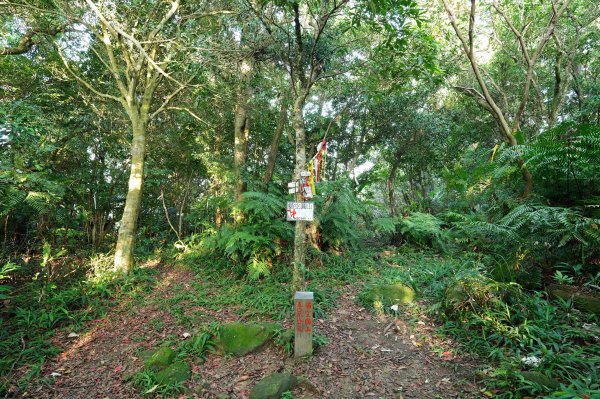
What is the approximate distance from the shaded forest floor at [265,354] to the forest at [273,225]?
0.03 metres

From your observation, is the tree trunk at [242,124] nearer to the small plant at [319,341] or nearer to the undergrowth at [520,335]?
the small plant at [319,341]

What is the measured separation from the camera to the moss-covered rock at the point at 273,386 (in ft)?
10.7

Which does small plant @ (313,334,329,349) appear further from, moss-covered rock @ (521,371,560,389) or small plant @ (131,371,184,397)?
moss-covered rock @ (521,371,560,389)

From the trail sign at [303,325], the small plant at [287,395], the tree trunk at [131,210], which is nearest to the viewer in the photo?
the small plant at [287,395]

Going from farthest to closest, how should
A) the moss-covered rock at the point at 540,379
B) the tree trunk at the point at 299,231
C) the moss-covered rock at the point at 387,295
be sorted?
1. the moss-covered rock at the point at 387,295
2. the tree trunk at the point at 299,231
3. the moss-covered rock at the point at 540,379

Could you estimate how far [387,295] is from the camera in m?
5.32

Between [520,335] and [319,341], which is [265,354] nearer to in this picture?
[319,341]

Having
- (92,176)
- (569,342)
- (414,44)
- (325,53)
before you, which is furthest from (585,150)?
(92,176)

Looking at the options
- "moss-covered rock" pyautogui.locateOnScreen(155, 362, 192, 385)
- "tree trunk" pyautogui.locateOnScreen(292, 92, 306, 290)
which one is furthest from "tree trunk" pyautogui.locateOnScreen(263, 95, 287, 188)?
"moss-covered rock" pyautogui.locateOnScreen(155, 362, 192, 385)

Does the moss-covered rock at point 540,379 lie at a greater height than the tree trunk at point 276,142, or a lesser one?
lesser

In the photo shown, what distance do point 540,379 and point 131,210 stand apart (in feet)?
24.2

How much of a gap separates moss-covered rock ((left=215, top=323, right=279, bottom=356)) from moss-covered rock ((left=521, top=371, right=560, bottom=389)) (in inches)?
114

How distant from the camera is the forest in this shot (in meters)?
3.69

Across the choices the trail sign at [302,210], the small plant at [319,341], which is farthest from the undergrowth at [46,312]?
the trail sign at [302,210]
